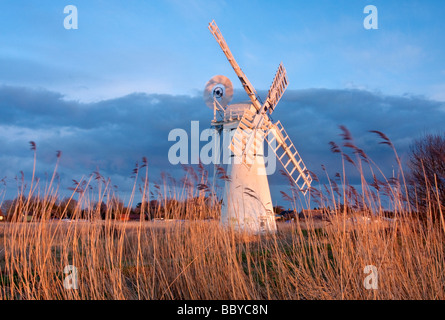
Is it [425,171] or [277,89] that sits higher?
[277,89]

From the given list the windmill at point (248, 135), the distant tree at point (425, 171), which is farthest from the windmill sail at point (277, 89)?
the distant tree at point (425, 171)

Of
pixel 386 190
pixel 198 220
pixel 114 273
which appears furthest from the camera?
pixel 198 220

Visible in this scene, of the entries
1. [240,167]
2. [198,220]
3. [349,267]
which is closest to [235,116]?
[240,167]

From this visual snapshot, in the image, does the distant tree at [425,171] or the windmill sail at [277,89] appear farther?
the windmill sail at [277,89]

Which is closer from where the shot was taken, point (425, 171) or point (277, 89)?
point (425, 171)

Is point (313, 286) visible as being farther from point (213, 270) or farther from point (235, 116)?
point (235, 116)

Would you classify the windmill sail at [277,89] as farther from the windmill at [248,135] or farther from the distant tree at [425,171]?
the distant tree at [425,171]

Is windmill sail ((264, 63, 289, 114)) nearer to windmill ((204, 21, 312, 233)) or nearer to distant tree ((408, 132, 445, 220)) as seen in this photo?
windmill ((204, 21, 312, 233))

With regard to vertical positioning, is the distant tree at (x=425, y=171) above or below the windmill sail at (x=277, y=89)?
below

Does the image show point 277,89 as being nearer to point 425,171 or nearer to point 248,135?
point 248,135

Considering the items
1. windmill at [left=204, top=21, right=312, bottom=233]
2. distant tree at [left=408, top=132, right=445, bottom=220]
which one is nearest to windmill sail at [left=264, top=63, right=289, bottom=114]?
windmill at [left=204, top=21, right=312, bottom=233]

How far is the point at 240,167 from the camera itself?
43.6ft

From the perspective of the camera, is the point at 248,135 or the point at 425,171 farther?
→ the point at 248,135

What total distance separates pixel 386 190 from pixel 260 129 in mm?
9120
